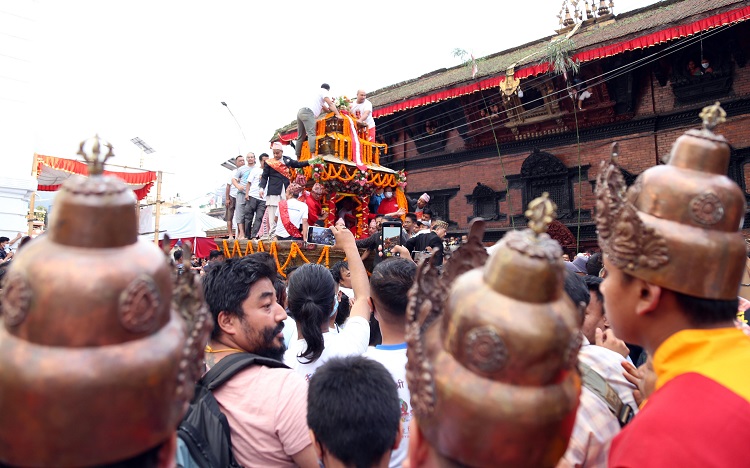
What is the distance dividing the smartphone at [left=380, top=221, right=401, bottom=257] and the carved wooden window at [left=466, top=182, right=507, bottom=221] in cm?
816

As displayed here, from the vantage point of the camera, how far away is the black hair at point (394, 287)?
2512mm

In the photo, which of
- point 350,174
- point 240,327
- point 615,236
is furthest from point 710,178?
point 350,174

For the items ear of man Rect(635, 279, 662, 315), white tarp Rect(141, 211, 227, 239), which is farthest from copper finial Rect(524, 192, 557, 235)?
white tarp Rect(141, 211, 227, 239)

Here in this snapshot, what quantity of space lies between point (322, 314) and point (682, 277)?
194cm

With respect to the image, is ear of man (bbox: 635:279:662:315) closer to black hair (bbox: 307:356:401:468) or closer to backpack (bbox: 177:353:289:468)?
black hair (bbox: 307:356:401:468)

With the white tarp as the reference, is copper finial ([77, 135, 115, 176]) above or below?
below

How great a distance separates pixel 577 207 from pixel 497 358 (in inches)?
473

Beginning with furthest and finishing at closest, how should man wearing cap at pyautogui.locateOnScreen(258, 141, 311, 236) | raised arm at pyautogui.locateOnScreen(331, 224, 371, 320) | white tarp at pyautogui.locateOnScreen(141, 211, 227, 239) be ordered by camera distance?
white tarp at pyautogui.locateOnScreen(141, 211, 227, 239)
man wearing cap at pyautogui.locateOnScreen(258, 141, 311, 236)
raised arm at pyautogui.locateOnScreen(331, 224, 371, 320)

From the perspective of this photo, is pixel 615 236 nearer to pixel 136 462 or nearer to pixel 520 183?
pixel 136 462

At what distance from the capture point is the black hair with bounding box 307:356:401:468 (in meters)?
1.66

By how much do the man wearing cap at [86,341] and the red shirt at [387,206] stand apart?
27.5 ft

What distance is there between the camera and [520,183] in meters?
13.3

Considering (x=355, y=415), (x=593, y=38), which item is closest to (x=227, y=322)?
(x=355, y=415)

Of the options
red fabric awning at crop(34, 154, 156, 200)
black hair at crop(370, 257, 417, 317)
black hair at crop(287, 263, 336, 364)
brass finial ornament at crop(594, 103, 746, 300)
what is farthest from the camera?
red fabric awning at crop(34, 154, 156, 200)
